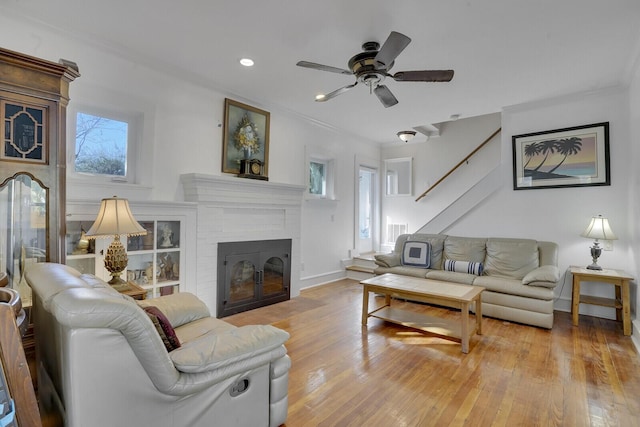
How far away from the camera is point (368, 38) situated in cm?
267

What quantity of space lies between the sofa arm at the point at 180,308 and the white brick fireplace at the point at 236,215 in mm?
1138

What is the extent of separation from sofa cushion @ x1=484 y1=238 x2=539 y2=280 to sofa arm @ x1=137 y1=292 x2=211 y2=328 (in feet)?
11.7

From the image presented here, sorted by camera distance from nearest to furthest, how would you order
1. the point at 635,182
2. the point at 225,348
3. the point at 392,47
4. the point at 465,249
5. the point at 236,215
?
the point at 225,348
the point at 392,47
the point at 635,182
the point at 236,215
the point at 465,249

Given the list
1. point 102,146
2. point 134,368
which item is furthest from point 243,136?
point 134,368

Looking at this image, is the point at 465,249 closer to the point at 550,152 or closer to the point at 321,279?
the point at 550,152

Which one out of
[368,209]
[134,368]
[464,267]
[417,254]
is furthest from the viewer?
[368,209]

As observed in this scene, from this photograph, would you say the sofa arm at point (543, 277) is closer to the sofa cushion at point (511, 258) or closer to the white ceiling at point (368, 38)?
the sofa cushion at point (511, 258)

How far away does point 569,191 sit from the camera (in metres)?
4.01

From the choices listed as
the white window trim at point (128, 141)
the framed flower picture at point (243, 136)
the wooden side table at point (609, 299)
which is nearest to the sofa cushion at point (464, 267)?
the wooden side table at point (609, 299)

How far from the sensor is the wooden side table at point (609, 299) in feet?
10.3

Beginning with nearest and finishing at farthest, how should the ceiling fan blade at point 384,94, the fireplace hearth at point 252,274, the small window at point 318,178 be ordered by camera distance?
the ceiling fan blade at point 384,94
the fireplace hearth at point 252,274
the small window at point 318,178

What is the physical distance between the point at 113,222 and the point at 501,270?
429cm

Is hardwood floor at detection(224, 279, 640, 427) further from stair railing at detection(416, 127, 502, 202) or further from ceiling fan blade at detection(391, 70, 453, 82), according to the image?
stair railing at detection(416, 127, 502, 202)

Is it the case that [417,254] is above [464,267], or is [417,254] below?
above
